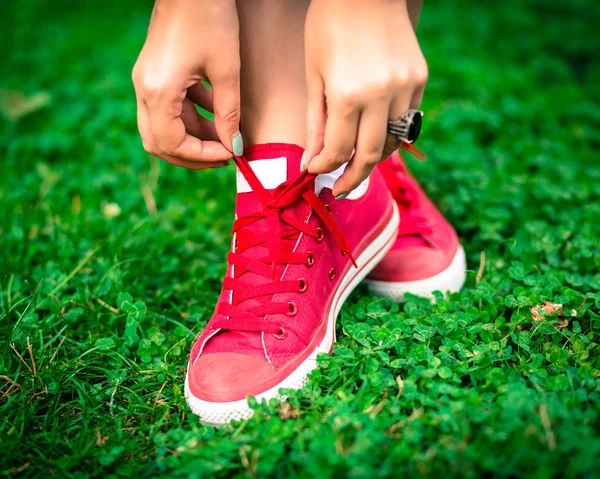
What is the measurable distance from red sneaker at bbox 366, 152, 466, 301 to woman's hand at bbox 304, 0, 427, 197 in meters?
0.71

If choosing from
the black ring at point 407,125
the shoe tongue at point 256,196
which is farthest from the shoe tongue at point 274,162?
the black ring at point 407,125

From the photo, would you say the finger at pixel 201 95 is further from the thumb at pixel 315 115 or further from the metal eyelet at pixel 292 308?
the metal eyelet at pixel 292 308

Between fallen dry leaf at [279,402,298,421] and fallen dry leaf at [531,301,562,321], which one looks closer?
fallen dry leaf at [279,402,298,421]

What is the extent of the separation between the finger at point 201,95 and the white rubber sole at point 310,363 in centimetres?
69

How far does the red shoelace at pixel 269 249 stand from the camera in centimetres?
164

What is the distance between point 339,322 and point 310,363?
30cm

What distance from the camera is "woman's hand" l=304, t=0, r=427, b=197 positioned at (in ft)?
4.36

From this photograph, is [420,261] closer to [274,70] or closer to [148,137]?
[274,70]

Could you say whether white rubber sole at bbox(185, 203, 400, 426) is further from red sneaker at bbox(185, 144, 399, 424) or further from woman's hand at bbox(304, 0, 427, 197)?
woman's hand at bbox(304, 0, 427, 197)

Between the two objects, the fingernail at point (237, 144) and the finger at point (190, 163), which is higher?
the fingernail at point (237, 144)

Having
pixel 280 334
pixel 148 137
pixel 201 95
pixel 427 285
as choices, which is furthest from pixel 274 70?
pixel 427 285

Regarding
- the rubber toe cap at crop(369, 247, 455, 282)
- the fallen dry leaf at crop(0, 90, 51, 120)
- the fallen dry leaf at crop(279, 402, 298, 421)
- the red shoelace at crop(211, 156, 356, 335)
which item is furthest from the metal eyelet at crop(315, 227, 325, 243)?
the fallen dry leaf at crop(0, 90, 51, 120)

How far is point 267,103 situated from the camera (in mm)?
1738

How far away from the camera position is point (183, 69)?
1.49m
